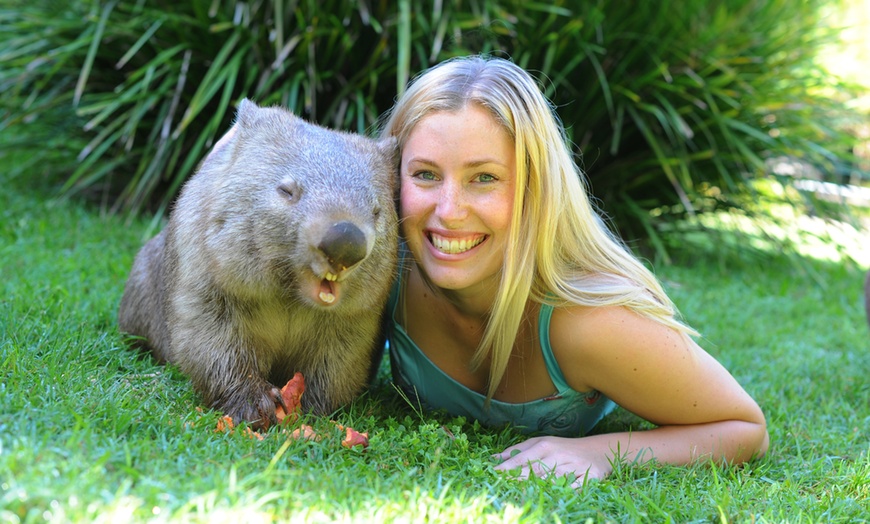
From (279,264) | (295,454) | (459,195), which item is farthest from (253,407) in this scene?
(459,195)

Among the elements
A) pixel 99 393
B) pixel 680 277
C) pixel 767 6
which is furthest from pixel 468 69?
pixel 767 6

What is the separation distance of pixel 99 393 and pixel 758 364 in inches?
124

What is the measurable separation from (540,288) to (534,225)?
24 centimetres

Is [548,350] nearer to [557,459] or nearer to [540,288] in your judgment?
[540,288]

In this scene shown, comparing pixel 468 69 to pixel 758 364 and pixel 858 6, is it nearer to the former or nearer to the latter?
pixel 758 364

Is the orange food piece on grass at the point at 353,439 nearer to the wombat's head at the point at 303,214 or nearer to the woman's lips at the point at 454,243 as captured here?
the wombat's head at the point at 303,214

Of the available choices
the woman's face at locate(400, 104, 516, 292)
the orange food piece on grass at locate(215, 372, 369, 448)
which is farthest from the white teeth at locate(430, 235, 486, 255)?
the orange food piece on grass at locate(215, 372, 369, 448)

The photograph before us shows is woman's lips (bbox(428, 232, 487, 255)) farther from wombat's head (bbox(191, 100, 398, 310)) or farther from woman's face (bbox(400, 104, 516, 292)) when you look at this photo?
wombat's head (bbox(191, 100, 398, 310))

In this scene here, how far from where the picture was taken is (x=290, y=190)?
8.93 feet

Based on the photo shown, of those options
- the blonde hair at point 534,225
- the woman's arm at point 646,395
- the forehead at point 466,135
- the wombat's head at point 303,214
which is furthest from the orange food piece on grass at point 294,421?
the forehead at point 466,135

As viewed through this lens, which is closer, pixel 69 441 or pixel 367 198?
pixel 69 441

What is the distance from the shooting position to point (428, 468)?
260cm

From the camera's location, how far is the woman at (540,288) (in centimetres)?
296

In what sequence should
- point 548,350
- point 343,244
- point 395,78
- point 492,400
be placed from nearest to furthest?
point 343,244 → point 548,350 → point 492,400 → point 395,78
